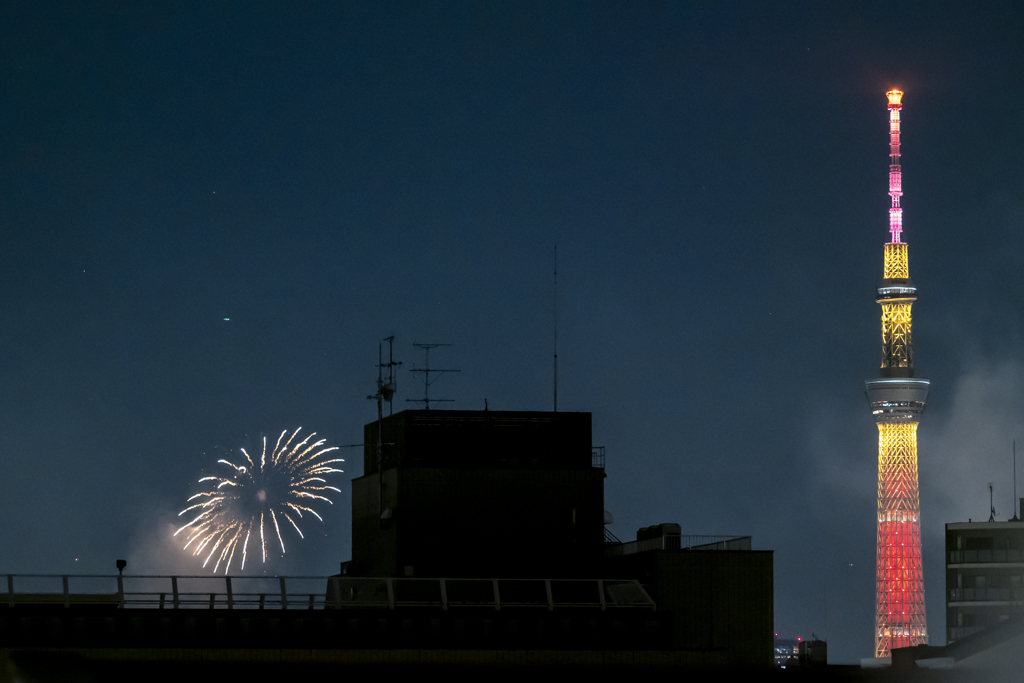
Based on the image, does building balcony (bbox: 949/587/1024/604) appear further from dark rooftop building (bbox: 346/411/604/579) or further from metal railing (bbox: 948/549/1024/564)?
dark rooftop building (bbox: 346/411/604/579)

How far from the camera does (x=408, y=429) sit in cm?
6350

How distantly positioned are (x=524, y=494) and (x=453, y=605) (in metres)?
17.2

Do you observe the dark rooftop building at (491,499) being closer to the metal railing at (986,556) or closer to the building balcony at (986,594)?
the building balcony at (986,594)

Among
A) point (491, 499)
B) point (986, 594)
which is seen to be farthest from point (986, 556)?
point (491, 499)

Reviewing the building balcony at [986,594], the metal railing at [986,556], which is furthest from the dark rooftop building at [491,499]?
the metal railing at [986,556]

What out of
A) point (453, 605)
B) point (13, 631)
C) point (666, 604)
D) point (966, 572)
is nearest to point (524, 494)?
point (666, 604)

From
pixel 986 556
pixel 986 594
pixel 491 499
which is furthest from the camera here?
pixel 986 556

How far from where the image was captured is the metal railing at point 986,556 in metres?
145

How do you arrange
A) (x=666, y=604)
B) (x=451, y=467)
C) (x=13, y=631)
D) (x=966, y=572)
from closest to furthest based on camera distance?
(x=13, y=631) < (x=666, y=604) < (x=451, y=467) < (x=966, y=572)

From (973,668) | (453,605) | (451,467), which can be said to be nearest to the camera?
(973,668)

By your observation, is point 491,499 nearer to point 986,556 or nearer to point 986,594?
point 986,594

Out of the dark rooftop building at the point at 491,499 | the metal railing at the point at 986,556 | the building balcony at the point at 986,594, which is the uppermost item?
the dark rooftop building at the point at 491,499

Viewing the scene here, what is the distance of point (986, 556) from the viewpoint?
146 metres

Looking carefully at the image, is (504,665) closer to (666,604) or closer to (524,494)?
(666,604)
